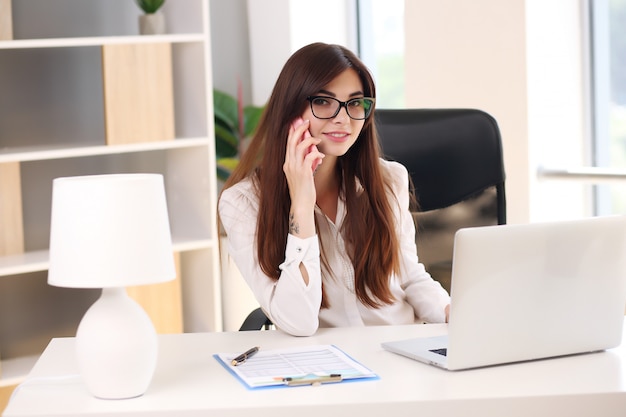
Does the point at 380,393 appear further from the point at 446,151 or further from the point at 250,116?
the point at 250,116

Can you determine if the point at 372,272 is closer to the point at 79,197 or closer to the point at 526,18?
the point at 79,197

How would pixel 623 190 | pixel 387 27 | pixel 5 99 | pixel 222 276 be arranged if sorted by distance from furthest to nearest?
pixel 387 27
pixel 222 276
pixel 623 190
pixel 5 99

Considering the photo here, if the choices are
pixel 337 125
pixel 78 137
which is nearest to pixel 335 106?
pixel 337 125

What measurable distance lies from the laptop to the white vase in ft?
7.37

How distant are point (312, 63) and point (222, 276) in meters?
2.28

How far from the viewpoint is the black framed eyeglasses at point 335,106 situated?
2.22 metres

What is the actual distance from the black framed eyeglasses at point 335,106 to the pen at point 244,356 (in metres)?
0.66

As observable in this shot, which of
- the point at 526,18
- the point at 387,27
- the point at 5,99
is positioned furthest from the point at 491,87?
→ the point at 5,99

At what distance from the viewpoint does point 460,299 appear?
1604mm

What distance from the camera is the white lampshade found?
1475mm

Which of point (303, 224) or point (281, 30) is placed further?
point (281, 30)

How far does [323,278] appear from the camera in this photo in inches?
90.7

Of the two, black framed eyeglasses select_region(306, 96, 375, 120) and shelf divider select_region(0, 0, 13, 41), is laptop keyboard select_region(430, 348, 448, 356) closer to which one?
black framed eyeglasses select_region(306, 96, 375, 120)

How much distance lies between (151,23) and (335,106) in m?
1.62
